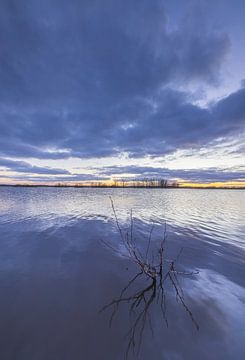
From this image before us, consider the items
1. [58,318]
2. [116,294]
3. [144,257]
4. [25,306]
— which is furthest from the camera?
[144,257]

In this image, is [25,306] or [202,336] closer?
[202,336]

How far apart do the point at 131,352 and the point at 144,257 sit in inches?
182

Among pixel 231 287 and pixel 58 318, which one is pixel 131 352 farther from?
pixel 231 287

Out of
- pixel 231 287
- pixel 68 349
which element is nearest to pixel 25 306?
pixel 68 349

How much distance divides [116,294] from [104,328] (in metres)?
1.22

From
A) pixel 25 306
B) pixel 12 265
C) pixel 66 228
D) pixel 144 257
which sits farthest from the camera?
pixel 66 228

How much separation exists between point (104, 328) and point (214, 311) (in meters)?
2.67

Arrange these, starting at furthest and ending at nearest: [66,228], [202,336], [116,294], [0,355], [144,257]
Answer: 1. [66,228]
2. [144,257]
3. [116,294]
4. [202,336]
5. [0,355]

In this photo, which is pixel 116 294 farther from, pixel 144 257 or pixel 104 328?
pixel 144 257

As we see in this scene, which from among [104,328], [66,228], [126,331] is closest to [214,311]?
[126,331]

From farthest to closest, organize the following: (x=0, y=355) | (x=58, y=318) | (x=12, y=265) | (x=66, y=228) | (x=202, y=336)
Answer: (x=66, y=228), (x=12, y=265), (x=58, y=318), (x=202, y=336), (x=0, y=355)

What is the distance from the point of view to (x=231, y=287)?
18.1 ft

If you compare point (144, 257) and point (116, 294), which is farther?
point (144, 257)

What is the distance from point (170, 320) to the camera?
13.4ft
